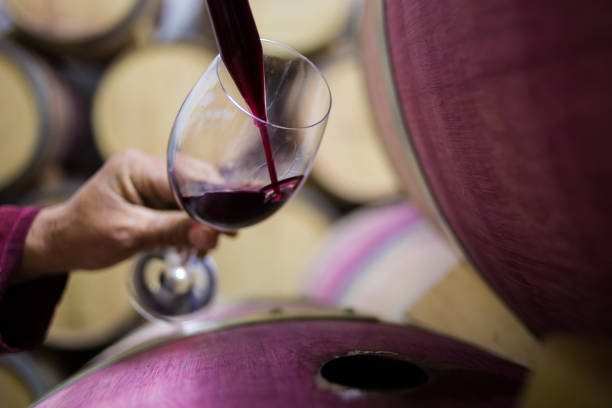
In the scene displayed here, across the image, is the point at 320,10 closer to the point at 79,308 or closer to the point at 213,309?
the point at 213,309

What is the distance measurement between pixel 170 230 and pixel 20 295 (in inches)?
10.6

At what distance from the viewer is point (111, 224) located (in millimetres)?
617

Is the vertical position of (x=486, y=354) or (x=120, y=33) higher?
(x=120, y=33)

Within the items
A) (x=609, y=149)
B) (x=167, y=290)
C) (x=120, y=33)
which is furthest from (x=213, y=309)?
(x=120, y=33)

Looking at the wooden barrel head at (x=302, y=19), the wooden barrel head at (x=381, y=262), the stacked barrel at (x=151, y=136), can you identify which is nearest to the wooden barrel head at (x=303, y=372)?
the wooden barrel head at (x=381, y=262)

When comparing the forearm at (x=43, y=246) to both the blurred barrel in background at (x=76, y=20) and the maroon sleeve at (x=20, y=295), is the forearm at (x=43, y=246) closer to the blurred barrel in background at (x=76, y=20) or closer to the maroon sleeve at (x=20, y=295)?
the maroon sleeve at (x=20, y=295)

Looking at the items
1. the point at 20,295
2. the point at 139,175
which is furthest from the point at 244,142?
the point at 20,295

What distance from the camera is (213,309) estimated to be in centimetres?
96

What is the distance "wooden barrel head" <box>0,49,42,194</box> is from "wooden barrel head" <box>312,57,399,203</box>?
0.90 m

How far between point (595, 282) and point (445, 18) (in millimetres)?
224

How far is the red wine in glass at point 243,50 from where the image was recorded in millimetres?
447

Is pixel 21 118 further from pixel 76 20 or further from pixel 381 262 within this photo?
pixel 381 262

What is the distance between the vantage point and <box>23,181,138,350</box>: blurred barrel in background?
55.9 inches

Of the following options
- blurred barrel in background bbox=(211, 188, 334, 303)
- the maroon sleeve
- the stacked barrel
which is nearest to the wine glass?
the maroon sleeve
